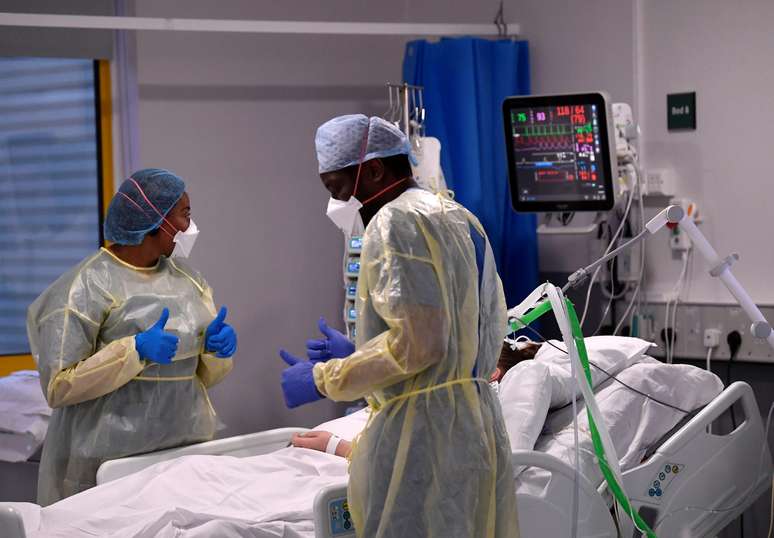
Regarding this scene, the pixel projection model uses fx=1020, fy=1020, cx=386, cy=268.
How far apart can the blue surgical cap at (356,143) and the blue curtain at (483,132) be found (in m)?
2.09

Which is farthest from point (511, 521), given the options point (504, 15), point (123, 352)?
point (504, 15)

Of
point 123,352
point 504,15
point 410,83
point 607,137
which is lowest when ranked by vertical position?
point 123,352

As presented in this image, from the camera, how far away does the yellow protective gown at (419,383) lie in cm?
190

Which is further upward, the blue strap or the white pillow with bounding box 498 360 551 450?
the blue strap

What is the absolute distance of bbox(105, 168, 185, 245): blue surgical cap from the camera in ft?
9.50

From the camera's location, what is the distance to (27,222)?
4309 mm

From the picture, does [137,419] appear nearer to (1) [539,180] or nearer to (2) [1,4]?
(1) [539,180]

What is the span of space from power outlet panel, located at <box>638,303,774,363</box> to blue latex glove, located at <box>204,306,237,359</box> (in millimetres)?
1747

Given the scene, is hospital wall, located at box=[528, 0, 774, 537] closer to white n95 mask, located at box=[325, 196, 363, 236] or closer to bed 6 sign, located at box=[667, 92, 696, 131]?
bed 6 sign, located at box=[667, 92, 696, 131]

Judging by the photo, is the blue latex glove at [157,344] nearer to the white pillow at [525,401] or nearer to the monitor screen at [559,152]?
the white pillow at [525,401]

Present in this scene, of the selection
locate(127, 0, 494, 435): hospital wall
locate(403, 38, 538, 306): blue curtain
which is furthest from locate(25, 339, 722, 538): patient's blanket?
locate(127, 0, 494, 435): hospital wall

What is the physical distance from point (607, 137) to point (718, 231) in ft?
2.07

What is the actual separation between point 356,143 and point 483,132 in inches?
86.7

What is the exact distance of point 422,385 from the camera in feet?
6.41
